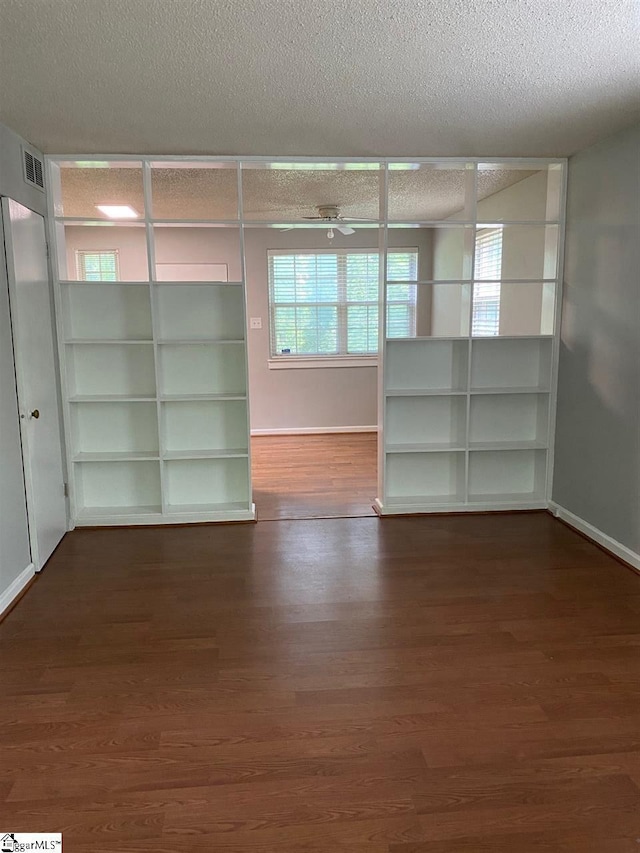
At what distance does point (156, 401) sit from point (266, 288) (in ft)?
11.1

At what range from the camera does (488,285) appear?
5.44 metres

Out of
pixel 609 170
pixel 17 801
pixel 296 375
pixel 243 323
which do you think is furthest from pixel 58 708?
pixel 296 375

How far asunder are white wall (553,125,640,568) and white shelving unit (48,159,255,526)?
2.26 m

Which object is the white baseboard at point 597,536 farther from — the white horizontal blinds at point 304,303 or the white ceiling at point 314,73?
the white horizontal blinds at point 304,303

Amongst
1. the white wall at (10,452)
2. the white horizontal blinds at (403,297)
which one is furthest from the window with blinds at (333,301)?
the white wall at (10,452)

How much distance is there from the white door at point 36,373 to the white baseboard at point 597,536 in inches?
134

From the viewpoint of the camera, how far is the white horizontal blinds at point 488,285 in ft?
17.2

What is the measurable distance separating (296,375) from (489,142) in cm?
407

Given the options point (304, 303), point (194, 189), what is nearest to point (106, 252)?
point (304, 303)

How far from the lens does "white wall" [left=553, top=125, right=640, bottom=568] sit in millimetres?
3314

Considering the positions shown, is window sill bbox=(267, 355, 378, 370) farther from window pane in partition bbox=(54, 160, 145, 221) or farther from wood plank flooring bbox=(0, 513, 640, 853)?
wood plank flooring bbox=(0, 513, 640, 853)

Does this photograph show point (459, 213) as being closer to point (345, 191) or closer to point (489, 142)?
point (345, 191)

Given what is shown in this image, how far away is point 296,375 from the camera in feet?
23.7

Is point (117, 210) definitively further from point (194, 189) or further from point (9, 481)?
point (9, 481)
